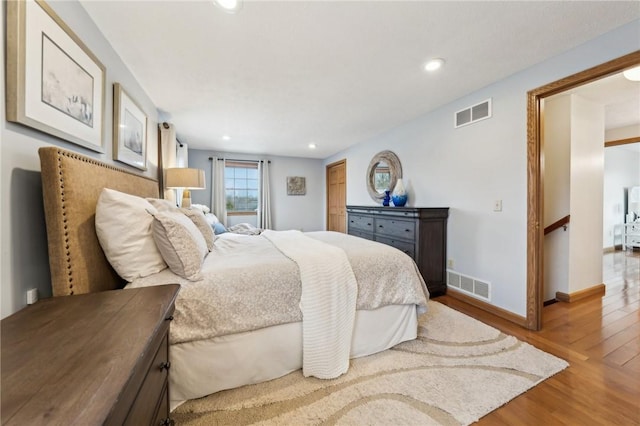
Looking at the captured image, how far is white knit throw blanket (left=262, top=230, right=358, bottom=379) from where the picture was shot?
5.14 ft

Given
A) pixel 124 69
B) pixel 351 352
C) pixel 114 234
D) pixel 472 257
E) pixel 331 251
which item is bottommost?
pixel 351 352

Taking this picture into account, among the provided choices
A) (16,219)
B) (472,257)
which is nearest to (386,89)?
(472,257)

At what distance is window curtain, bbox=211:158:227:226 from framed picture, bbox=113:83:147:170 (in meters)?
2.80

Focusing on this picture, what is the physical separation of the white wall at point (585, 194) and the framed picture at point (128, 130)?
4385 mm

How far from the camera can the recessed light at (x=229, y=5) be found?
1.43 meters

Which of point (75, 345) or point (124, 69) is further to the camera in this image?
point (124, 69)

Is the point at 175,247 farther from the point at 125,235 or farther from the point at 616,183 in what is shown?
the point at 616,183

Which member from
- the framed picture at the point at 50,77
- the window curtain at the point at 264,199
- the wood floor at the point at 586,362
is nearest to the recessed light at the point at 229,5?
the framed picture at the point at 50,77

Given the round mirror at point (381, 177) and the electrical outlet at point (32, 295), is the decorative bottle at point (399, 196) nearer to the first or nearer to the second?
the round mirror at point (381, 177)

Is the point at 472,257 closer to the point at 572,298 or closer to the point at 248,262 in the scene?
the point at 572,298

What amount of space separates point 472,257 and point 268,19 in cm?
291

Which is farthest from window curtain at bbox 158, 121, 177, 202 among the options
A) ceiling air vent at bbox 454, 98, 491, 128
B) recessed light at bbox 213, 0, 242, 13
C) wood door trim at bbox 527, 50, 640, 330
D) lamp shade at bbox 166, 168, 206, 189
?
wood door trim at bbox 527, 50, 640, 330

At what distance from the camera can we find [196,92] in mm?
2621

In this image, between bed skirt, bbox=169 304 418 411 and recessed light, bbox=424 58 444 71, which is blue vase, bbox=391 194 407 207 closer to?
recessed light, bbox=424 58 444 71
